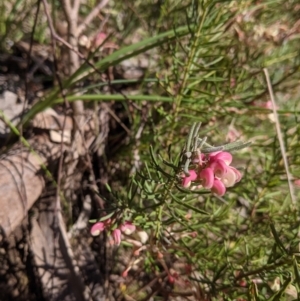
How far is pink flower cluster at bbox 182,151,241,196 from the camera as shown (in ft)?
2.44

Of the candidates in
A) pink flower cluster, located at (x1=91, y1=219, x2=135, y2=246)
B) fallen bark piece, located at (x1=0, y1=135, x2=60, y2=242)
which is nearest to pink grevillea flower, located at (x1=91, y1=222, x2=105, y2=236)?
pink flower cluster, located at (x1=91, y1=219, x2=135, y2=246)

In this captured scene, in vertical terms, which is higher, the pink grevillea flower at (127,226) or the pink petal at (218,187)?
the pink petal at (218,187)

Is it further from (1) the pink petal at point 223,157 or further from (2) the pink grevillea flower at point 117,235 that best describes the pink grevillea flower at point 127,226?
(1) the pink petal at point 223,157

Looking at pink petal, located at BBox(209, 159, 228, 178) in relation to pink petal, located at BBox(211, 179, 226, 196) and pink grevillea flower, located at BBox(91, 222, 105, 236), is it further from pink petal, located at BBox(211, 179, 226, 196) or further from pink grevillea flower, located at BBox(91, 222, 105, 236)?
pink grevillea flower, located at BBox(91, 222, 105, 236)

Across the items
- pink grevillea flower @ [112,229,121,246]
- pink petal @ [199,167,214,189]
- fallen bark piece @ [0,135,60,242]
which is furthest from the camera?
fallen bark piece @ [0,135,60,242]

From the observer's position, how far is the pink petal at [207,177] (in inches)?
29.0

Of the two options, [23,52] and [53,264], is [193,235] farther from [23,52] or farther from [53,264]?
[23,52]

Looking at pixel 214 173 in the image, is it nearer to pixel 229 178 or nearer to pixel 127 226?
pixel 229 178

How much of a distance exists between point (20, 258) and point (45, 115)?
0.43 meters

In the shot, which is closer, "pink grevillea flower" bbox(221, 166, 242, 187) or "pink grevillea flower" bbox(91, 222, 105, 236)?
"pink grevillea flower" bbox(221, 166, 242, 187)

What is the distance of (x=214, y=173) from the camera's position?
76cm

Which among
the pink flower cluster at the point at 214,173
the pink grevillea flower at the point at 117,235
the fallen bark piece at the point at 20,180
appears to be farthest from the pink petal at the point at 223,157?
the fallen bark piece at the point at 20,180

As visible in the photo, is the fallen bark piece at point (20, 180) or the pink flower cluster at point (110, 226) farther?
the fallen bark piece at point (20, 180)

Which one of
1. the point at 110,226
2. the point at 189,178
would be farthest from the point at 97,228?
the point at 189,178
